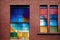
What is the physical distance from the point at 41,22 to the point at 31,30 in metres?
1.10

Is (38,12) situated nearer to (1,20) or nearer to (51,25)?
(51,25)

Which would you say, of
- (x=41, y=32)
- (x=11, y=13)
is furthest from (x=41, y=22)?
(x=11, y=13)

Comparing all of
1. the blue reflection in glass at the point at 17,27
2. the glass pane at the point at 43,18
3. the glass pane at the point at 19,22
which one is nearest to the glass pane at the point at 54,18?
the glass pane at the point at 43,18

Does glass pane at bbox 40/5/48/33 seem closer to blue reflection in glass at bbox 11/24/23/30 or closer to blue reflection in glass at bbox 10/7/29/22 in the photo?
blue reflection in glass at bbox 10/7/29/22

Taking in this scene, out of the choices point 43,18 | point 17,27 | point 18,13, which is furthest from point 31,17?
point 17,27

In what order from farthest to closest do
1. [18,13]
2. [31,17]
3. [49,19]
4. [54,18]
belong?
[18,13]
[54,18]
[49,19]
[31,17]

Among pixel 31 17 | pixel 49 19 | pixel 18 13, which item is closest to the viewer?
pixel 31 17

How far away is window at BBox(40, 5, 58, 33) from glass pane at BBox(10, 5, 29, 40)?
1.25 m

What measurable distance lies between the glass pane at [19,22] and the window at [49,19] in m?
1.25

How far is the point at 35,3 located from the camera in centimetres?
2445

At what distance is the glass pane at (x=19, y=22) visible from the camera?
24.5 metres

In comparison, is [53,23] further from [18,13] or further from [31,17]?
[18,13]

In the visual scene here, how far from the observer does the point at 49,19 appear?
24453 millimetres

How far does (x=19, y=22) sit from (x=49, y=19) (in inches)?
98.8
